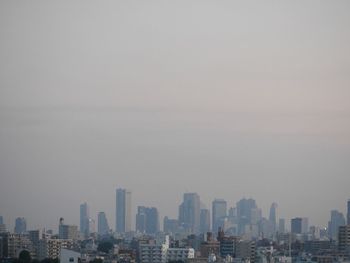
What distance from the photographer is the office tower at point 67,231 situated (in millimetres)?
39875

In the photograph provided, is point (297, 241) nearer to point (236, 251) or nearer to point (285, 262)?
point (236, 251)

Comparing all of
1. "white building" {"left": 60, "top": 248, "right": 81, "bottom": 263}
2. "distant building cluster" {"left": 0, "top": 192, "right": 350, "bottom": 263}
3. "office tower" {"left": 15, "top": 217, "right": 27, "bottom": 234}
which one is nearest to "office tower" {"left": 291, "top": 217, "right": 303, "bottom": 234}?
"distant building cluster" {"left": 0, "top": 192, "right": 350, "bottom": 263}

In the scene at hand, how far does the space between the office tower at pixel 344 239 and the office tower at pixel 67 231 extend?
8588 millimetres

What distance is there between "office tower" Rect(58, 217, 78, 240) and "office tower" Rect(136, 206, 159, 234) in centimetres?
811

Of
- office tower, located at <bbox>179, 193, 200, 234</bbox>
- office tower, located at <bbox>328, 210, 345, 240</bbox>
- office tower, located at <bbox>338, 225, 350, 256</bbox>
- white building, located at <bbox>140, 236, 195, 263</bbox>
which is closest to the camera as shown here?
white building, located at <bbox>140, 236, 195, 263</bbox>

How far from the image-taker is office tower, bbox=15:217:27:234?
32.4 m

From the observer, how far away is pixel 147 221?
53750 mm

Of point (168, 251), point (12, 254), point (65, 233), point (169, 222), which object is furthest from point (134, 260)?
point (169, 222)

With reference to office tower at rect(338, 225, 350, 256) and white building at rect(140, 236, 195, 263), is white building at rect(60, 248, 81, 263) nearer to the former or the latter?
white building at rect(140, 236, 195, 263)

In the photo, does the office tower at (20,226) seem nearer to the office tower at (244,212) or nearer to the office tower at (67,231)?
the office tower at (67,231)

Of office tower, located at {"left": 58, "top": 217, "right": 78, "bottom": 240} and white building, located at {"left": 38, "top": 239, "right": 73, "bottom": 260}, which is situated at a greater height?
office tower, located at {"left": 58, "top": 217, "right": 78, "bottom": 240}

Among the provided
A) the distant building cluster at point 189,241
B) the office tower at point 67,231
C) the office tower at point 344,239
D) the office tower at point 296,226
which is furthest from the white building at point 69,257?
the office tower at point 296,226

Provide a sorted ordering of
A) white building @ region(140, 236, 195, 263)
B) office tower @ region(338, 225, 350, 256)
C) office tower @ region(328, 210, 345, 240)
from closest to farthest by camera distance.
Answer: white building @ region(140, 236, 195, 263)
office tower @ region(338, 225, 350, 256)
office tower @ region(328, 210, 345, 240)

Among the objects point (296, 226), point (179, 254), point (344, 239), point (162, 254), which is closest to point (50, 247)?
point (162, 254)
